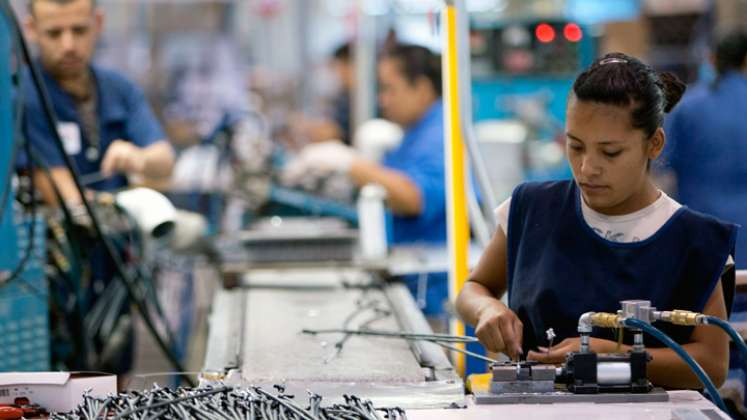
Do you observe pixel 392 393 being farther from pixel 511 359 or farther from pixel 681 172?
pixel 681 172

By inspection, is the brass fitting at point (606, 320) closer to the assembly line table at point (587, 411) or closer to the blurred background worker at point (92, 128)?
the assembly line table at point (587, 411)

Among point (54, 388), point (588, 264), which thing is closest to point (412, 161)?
point (588, 264)

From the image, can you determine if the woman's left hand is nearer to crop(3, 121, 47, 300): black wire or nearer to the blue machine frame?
the blue machine frame

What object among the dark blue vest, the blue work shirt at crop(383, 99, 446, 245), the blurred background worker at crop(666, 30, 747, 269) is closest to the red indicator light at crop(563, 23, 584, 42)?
the blurred background worker at crop(666, 30, 747, 269)

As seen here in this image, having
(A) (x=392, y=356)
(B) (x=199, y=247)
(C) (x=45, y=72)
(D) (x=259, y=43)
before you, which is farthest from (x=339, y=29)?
(A) (x=392, y=356)

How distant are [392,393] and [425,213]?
2.73 meters

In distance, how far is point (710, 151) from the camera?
5312 mm

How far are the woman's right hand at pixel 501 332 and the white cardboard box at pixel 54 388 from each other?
72cm

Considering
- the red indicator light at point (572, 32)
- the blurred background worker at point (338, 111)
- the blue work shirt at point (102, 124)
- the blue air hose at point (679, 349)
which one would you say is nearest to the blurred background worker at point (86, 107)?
the blue work shirt at point (102, 124)

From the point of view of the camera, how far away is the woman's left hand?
235cm

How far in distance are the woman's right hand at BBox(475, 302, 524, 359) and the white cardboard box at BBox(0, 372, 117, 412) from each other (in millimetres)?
718

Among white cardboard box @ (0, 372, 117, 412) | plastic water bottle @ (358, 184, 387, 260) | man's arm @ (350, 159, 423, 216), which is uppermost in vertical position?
man's arm @ (350, 159, 423, 216)

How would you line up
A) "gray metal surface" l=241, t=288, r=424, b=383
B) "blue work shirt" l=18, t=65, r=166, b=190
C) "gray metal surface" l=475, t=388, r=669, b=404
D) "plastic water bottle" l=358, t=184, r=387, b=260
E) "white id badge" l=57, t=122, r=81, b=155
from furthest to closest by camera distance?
"plastic water bottle" l=358, t=184, r=387, b=260, "white id badge" l=57, t=122, r=81, b=155, "blue work shirt" l=18, t=65, r=166, b=190, "gray metal surface" l=241, t=288, r=424, b=383, "gray metal surface" l=475, t=388, r=669, b=404

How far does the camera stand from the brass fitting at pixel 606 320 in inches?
85.1
